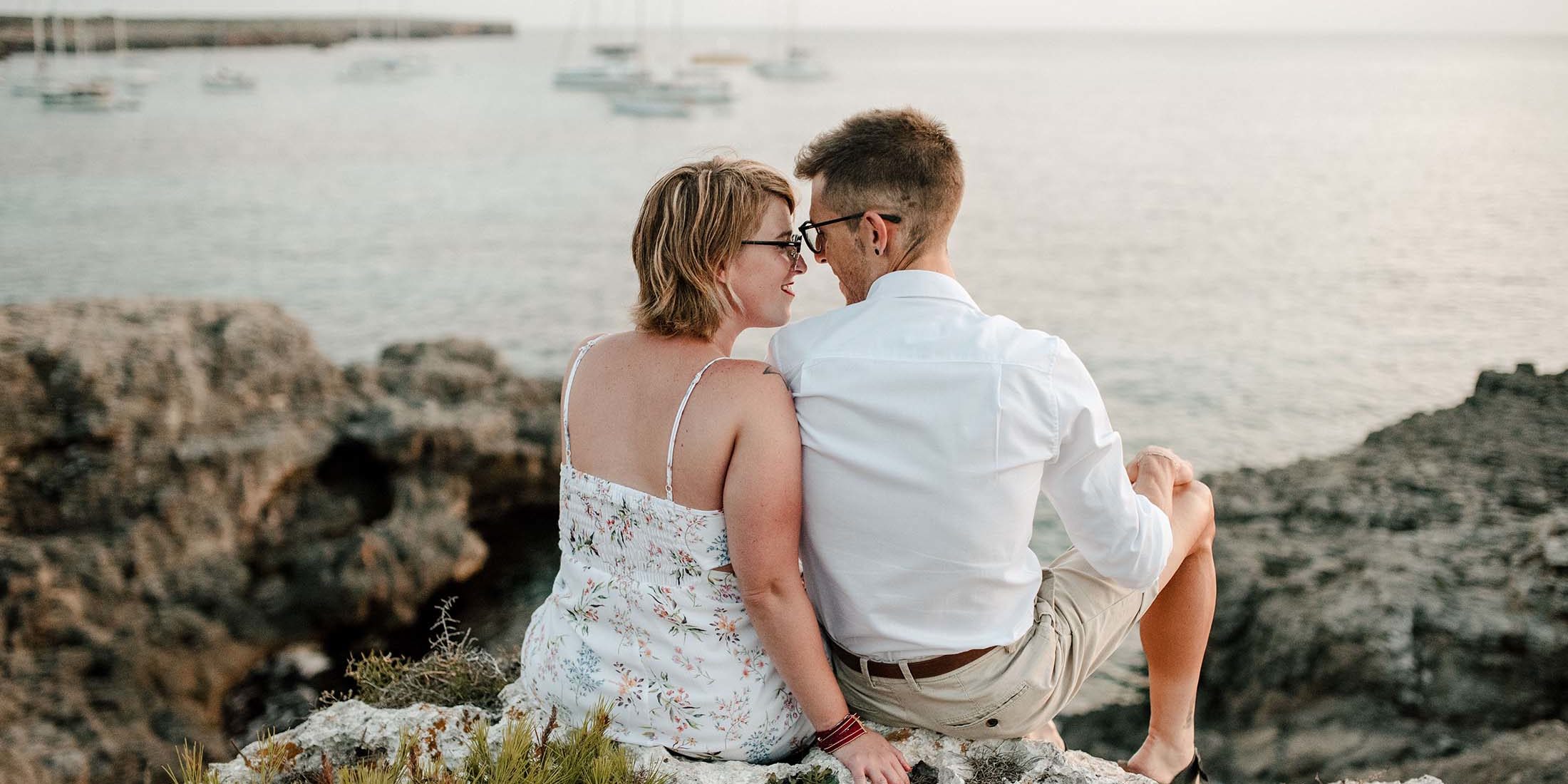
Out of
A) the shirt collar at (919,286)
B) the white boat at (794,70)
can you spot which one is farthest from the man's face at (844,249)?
the white boat at (794,70)

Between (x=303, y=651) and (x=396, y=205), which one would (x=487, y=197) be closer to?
(x=396, y=205)

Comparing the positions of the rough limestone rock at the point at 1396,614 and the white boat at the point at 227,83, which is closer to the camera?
the rough limestone rock at the point at 1396,614

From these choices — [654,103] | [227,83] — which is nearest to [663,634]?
[654,103]

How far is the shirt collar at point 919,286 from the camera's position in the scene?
258cm

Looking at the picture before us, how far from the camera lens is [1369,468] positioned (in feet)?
25.7

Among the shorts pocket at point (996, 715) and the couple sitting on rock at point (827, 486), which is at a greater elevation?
the couple sitting on rock at point (827, 486)

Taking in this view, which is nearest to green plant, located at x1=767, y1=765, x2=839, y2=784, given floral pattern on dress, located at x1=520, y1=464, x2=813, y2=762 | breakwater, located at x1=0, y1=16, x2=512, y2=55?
floral pattern on dress, located at x1=520, y1=464, x2=813, y2=762

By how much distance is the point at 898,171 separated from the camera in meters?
2.63

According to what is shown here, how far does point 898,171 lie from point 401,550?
690 cm

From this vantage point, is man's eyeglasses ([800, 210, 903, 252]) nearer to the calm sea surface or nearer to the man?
the man

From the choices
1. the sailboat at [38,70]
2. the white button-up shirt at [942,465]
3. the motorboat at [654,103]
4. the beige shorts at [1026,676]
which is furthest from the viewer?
the motorboat at [654,103]

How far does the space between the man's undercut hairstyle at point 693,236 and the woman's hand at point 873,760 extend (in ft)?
3.71

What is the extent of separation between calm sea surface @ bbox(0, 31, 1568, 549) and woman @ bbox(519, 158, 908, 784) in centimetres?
36

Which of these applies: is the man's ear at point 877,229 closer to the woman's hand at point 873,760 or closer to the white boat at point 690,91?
the woman's hand at point 873,760
